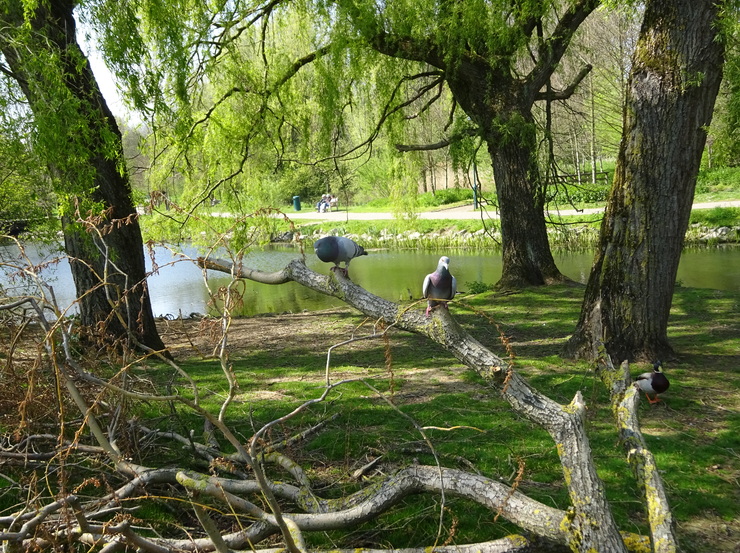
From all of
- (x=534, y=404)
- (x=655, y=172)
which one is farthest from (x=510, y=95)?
(x=534, y=404)

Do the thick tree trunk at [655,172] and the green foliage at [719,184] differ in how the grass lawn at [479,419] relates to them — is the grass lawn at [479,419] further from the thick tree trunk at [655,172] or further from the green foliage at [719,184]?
the green foliage at [719,184]

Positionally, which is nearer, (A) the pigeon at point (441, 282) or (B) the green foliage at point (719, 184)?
(A) the pigeon at point (441, 282)

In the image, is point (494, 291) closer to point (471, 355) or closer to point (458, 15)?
point (458, 15)

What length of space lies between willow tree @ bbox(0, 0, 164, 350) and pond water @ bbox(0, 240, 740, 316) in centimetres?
492

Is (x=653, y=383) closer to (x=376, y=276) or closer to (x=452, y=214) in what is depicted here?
(x=376, y=276)

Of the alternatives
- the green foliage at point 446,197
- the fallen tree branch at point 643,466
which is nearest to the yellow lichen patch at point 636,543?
the fallen tree branch at point 643,466

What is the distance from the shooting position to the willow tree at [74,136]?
5.14 m

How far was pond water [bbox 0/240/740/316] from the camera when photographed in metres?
13.1

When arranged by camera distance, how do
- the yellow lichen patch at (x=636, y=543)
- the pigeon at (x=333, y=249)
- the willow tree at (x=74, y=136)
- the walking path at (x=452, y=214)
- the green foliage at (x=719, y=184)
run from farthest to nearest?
the green foliage at (x=719, y=184)
the walking path at (x=452, y=214)
the willow tree at (x=74, y=136)
the pigeon at (x=333, y=249)
the yellow lichen patch at (x=636, y=543)

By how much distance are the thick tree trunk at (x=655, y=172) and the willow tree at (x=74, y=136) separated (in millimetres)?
3959

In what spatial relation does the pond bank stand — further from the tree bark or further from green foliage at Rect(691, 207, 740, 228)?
the tree bark

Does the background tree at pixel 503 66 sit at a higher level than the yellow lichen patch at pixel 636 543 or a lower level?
higher

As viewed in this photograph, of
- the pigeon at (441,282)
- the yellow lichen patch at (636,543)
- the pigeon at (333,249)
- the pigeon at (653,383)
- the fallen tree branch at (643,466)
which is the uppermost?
the pigeon at (333,249)

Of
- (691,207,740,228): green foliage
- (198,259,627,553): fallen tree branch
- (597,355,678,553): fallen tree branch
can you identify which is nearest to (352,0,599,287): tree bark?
(198,259,627,553): fallen tree branch
